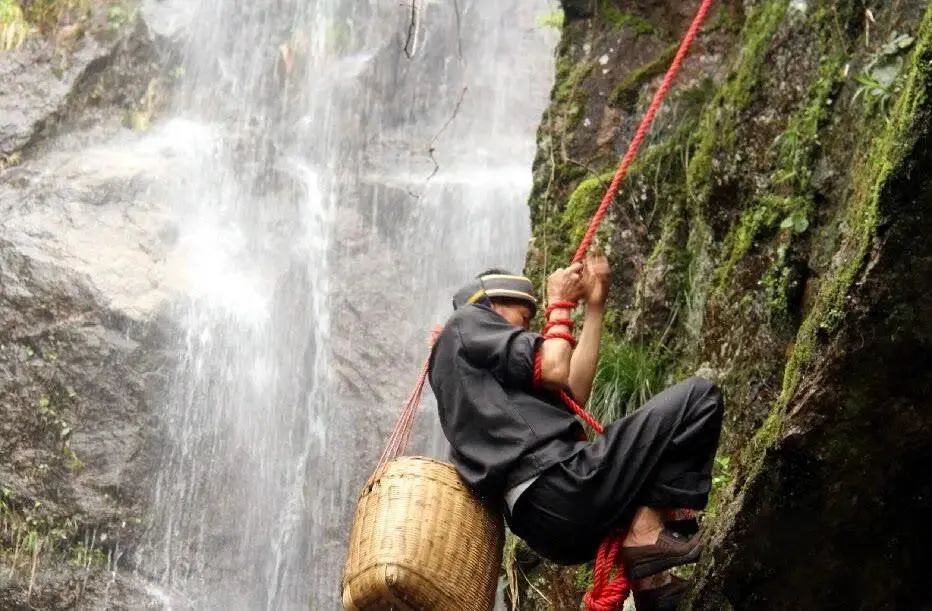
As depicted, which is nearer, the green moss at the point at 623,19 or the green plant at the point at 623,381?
the green plant at the point at 623,381

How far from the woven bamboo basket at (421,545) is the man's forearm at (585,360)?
0.59 m

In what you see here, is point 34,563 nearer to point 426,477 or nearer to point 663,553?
point 426,477

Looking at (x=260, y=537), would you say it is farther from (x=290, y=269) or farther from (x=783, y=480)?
(x=783, y=480)

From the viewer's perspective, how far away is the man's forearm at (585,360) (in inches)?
152

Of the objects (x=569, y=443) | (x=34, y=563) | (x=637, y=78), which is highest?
(x=637, y=78)

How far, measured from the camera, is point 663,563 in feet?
11.6

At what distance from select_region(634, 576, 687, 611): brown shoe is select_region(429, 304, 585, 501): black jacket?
0.60m

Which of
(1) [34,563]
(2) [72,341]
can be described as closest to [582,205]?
(2) [72,341]

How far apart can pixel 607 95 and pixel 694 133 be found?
1189 millimetres

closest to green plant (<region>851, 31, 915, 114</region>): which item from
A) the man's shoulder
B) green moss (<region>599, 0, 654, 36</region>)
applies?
the man's shoulder

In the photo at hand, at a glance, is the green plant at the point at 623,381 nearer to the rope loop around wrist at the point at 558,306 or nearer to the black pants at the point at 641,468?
the rope loop around wrist at the point at 558,306

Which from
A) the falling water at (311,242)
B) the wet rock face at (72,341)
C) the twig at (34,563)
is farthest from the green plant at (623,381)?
the twig at (34,563)

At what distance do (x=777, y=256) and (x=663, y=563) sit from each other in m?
1.99

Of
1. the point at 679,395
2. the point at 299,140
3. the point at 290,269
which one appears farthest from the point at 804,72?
the point at 299,140
